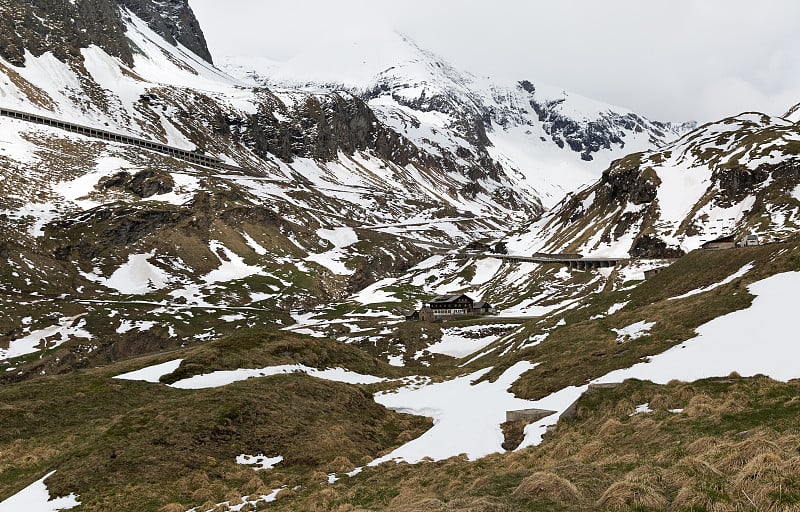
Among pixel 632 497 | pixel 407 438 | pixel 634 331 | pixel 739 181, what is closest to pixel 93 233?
pixel 407 438

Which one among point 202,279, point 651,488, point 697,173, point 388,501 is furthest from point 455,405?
point 697,173

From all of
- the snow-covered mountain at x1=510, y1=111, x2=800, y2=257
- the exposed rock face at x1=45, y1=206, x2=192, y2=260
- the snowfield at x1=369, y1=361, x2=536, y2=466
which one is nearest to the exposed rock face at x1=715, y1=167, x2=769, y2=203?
the snow-covered mountain at x1=510, y1=111, x2=800, y2=257

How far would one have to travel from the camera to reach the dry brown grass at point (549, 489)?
1462 centimetres

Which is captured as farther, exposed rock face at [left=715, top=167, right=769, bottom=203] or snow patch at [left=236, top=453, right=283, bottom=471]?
exposed rock face at [left=715, top=167, right=769, bottom=203]

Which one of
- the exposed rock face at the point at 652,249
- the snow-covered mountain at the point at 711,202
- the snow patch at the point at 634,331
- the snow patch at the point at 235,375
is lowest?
the snow patch at the point at 634,331

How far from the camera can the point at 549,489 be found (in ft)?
49.4

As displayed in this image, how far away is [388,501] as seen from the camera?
796 inches

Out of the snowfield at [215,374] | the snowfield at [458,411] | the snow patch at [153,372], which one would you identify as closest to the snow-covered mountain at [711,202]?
the snowfield at [458,411]

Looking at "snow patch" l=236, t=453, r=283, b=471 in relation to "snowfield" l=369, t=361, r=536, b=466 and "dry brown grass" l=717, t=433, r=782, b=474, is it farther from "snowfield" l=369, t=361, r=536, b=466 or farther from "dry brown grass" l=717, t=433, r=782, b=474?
"dry brown grass" l=717, t=433, r=782, b=474

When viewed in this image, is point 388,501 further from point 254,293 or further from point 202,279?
point 202,279

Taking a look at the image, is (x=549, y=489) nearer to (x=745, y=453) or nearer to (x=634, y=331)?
(x=745, y=453)

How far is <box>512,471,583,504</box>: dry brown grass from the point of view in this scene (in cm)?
1462

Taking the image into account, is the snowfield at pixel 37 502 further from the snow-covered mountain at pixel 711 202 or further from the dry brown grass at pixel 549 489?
the snow-covered mountain at pixel 711 202

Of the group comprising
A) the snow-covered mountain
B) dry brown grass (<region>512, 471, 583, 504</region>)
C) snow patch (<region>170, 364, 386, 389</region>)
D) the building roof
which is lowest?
dry brown grass (<region>512, 471, 583, 504</region>)
